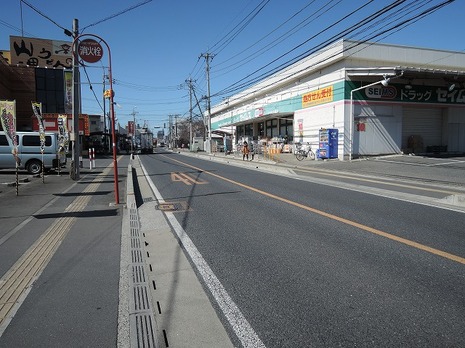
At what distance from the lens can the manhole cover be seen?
30.2 feet

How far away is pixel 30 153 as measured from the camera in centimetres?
1838

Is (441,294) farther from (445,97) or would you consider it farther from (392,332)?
(445,97)

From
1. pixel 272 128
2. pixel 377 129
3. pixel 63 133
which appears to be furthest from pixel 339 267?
pixel 272 128

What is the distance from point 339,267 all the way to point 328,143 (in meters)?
21.8

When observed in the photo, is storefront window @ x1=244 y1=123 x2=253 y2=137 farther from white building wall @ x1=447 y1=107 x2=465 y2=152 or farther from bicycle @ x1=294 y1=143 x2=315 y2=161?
white building wall @ x1=447 y1=107 x2=465 y2=152

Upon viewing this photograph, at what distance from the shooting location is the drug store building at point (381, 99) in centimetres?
2507

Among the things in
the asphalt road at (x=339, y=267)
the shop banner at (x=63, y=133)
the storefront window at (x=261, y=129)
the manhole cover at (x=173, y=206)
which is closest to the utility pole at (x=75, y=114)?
the shop banner at (x=63, y=133)

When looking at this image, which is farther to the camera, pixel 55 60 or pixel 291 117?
pixel 55 60

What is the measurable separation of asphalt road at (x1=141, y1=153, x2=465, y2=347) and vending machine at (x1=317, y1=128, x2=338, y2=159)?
16152mm

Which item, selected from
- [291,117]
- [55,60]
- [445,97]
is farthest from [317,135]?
[55,60]

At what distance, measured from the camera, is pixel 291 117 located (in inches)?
1378

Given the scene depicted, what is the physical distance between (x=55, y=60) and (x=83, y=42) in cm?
3461

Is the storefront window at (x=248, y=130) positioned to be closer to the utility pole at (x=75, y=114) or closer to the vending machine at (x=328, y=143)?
the vending machine at (x=328, y=143)

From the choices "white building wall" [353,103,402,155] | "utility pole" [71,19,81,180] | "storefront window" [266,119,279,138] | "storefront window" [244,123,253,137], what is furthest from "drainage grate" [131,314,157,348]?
"storefront window" [244,123,253,137]
